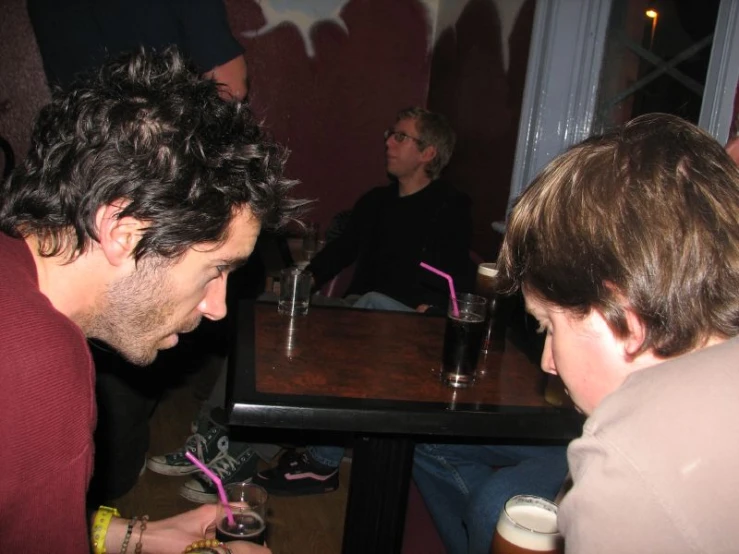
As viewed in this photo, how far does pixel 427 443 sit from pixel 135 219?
3.90ft

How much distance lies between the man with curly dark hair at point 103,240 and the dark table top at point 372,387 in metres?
0.25

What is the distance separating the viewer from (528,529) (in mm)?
1176

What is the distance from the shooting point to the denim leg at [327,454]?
96.1 inches

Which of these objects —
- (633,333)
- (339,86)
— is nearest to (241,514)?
(633,333)

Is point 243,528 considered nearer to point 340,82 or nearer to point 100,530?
point 100,530

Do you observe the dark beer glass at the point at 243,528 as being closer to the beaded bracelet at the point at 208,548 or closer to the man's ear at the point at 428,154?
the beaded bracelet at the point at 208,548

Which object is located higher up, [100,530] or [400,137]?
[400,137]

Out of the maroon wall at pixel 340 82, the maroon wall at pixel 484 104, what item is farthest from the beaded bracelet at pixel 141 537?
the maroon wall at pixel 340 82

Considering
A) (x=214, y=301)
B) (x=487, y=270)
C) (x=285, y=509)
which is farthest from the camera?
(x=285, y=509)

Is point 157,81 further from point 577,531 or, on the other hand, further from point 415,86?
point 415,86

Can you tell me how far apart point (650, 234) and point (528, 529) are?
590 millimetres

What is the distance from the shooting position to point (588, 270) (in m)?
0.87

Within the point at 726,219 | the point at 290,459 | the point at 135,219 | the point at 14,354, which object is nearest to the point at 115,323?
the point at 135,219

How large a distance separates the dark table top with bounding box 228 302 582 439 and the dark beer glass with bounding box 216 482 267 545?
14 centimetres
